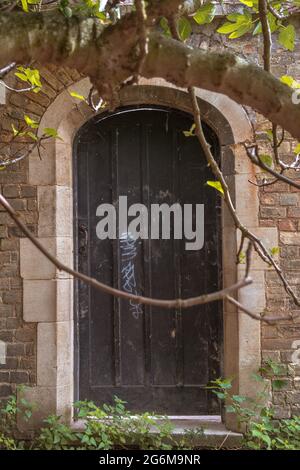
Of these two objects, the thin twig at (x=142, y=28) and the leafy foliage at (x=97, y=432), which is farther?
the leafy foliage at (x=97, y=432)

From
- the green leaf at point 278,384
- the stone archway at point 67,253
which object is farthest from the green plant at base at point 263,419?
the stone archway at point 67,253

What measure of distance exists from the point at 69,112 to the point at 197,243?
1.46m

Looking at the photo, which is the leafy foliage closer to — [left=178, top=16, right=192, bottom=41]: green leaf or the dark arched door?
the dark arched door

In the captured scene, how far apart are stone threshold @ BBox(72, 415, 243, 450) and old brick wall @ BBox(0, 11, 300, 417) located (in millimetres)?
419

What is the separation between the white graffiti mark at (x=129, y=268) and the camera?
4.56 m

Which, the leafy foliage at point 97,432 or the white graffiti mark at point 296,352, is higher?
the white graffiti mark at point 296,352

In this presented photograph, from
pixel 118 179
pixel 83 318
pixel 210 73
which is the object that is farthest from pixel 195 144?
pixel 210 73

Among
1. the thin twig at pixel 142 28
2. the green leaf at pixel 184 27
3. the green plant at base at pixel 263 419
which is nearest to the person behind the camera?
the thin twig at pixel 142 28

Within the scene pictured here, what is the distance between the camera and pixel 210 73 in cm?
176

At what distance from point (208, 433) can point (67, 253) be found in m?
1.74

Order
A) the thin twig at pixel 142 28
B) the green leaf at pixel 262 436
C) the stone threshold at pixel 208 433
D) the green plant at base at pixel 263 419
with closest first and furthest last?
the thin twig at pixel 142 28, the green leaf at pixel 262 436, the green plant at base at pixel 263 419, the stone threshold at pixel 208 433

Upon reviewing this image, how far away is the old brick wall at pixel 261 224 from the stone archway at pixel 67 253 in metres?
0.06

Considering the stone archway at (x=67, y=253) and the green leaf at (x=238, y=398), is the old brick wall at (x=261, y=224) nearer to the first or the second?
the stone archway at (x=67, y=253)
